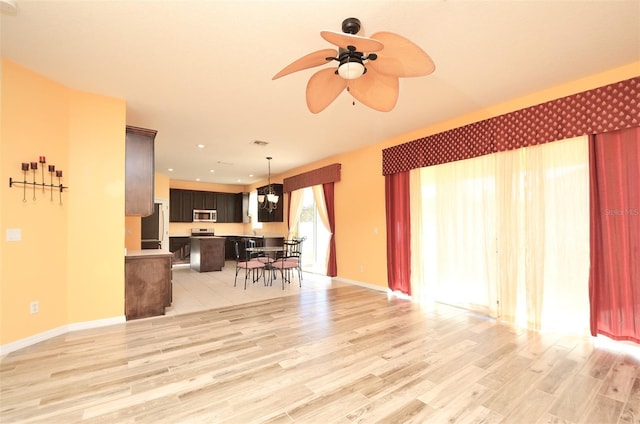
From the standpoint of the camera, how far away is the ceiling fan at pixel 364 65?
5.13ft

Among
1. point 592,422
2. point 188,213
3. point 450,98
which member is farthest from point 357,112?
point 188,213

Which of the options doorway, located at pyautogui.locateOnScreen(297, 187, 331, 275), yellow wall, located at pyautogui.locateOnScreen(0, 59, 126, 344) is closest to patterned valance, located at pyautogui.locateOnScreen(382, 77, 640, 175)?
doorway, located at pyautogui.locateOnScreen(297, 187, 331, 275)

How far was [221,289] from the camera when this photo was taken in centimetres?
547

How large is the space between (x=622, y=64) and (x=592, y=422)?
322 cm

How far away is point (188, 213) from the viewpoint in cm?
957

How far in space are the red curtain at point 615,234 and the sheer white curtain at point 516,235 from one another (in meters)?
0.12

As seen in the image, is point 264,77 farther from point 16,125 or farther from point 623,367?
point 623,367

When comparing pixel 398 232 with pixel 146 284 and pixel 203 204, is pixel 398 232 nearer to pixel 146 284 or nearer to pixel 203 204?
pixel 146 284

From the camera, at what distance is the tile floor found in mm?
4508

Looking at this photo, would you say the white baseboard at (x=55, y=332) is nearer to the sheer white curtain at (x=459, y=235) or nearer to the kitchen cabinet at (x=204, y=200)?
the sheer white curtain at (x=459, y=235)

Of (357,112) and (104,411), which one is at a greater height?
(357,112)

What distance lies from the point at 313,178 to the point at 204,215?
16.0 ft

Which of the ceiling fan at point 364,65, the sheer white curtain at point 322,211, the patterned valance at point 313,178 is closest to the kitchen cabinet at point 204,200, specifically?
the patterned valance at point 313,178

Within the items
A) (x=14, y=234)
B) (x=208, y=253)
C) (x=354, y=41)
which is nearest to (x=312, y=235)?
(x=208, y=253)
